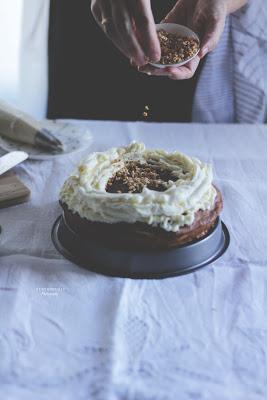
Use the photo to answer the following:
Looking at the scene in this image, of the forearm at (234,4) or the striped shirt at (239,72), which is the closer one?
the forearm at (234,4)

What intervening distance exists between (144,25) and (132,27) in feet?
0.10

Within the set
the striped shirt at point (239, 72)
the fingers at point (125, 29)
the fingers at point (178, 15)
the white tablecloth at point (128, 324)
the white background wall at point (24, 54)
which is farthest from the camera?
the white background wall at point (24, 54)

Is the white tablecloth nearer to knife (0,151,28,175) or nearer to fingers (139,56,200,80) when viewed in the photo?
knife (0,151,28,175)

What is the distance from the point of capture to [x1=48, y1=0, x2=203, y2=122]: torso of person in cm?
167

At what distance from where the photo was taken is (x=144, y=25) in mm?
1030

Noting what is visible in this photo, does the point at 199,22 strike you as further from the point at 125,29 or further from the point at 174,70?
the point at 125,29

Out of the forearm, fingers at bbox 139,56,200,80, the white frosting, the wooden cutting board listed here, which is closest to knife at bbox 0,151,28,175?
the wooden cutting board

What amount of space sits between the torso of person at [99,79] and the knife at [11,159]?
0.53 m

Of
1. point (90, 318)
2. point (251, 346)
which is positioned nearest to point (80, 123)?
point (90, 318)

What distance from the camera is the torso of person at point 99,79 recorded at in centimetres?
167

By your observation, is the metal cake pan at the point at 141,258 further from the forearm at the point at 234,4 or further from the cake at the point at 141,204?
the forearm at the point at 234,4

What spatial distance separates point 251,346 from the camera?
818 millimetres

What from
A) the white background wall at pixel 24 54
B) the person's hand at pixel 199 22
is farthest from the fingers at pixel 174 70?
the white background wall at pixel 24 54

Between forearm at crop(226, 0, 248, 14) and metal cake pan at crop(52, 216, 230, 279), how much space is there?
71 centimetres
